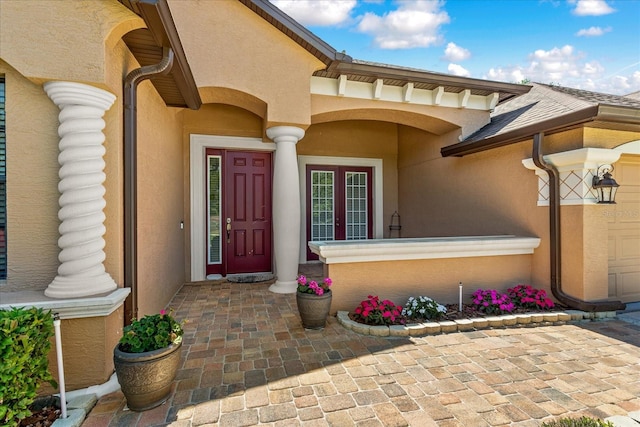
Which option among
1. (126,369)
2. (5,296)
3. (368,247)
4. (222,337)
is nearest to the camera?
(126,369)

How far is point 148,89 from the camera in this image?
341cm

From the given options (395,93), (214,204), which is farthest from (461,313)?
(214,204)

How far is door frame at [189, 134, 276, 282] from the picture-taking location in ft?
19.1

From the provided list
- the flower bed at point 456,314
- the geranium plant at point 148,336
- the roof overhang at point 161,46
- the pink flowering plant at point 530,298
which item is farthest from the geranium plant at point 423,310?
the roof overhang at point 161,46

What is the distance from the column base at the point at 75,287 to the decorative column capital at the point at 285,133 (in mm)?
3182

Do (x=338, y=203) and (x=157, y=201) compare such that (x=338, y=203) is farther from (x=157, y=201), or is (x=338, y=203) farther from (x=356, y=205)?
(x=157, y=201)

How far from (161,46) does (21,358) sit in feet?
8.74

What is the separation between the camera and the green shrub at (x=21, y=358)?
5.49ft

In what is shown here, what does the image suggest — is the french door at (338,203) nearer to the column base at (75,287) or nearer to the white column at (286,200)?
the white column at (286,200)

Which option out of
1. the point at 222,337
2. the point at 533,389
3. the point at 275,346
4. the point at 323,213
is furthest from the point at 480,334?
the point at 323,213

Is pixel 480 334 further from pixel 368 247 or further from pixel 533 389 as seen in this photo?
pixel 368 247

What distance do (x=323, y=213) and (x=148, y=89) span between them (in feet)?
15.1

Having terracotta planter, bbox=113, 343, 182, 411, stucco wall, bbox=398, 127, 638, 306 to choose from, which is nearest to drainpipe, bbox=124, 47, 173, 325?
terracotta planter, bbox=113, 343, 182, 411

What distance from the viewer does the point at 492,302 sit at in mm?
3975
